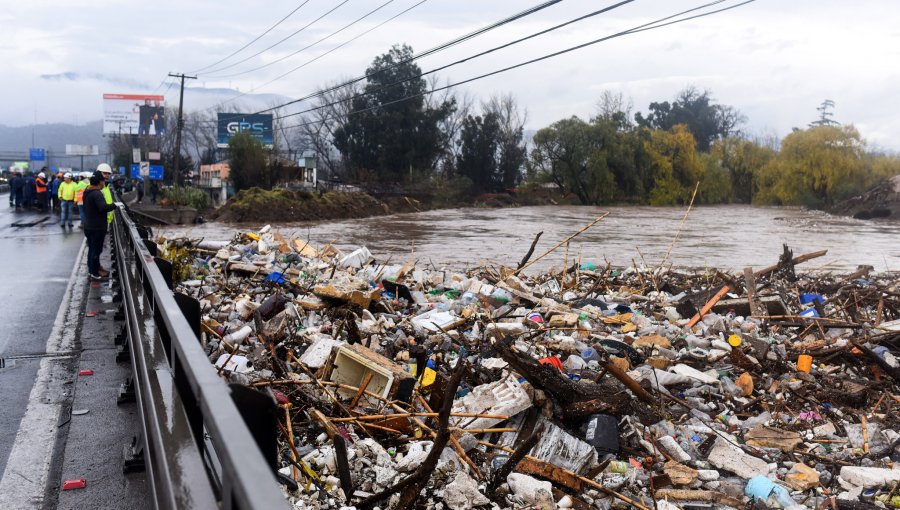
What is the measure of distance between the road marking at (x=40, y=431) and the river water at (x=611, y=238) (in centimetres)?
1171

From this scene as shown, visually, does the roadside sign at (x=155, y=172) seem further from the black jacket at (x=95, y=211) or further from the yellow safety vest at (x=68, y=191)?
the black jacket at (x=95, y=211)

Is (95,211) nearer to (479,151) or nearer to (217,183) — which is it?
(479,151)

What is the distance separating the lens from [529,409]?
5.93 meters

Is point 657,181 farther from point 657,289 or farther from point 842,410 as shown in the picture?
point 842,410

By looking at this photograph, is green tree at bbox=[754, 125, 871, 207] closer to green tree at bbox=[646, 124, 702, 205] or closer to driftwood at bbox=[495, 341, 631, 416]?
green tree at bbox=[646, 124, 702, 205]

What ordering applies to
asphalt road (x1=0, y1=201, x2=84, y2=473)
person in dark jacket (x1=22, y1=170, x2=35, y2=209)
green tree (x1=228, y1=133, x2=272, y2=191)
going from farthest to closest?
1. green tree (x1=228, y1=133, x2=272, y2=191)
2. person in dark jacket (x1=22, y1=170, x2=35, y2=209)
3. asphalt road (x1=0, y1=201, x2=84, y2=473)

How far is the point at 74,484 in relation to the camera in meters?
3.85

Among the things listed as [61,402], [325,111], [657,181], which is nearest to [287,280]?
[61,402]

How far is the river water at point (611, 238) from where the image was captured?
24.2 meters

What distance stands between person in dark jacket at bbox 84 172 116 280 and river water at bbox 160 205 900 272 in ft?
26.0

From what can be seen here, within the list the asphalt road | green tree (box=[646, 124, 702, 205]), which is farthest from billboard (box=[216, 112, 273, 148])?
the asphalt road

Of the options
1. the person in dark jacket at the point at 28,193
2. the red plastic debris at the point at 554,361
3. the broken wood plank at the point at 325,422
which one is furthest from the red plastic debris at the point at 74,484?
the person in dark jacket at the point at 28,193

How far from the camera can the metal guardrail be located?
52.3 inches

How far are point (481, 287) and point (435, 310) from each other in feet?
6.62
